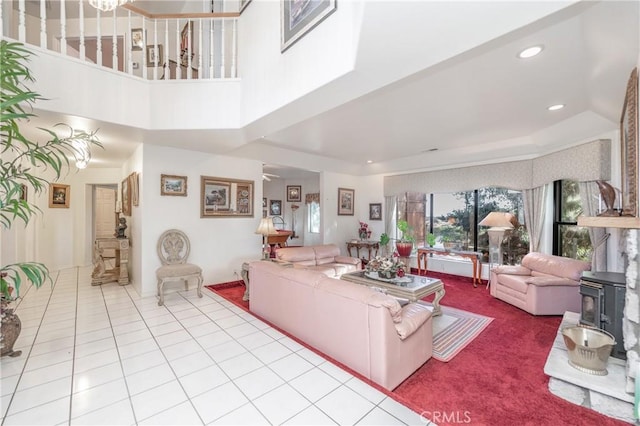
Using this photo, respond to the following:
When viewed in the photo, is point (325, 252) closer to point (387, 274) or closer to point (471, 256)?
point (387, 274)

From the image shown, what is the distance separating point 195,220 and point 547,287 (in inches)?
222

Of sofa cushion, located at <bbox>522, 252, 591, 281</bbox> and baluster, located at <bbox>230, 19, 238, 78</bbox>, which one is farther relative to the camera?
sofa cushion, located at <bbox>522, 252, 591, 281</bbox>

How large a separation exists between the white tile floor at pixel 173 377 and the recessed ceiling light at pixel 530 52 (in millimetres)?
2934

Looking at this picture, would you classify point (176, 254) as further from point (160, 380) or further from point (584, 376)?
point (584, 376)

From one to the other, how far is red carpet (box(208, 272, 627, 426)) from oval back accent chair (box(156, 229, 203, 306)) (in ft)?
11.2

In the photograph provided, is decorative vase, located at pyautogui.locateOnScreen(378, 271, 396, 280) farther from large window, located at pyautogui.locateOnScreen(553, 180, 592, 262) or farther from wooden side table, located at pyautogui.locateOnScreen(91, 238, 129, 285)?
wooden side table, located at pyautogui.locateOnScreen(91, 238, 129, 285)

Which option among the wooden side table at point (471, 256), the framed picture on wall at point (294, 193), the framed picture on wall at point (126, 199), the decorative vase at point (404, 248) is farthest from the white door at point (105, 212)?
the wooden side table at point (471, 256)

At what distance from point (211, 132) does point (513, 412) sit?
431 centimetres

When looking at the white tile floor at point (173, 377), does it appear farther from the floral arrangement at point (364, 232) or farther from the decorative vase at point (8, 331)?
the floral arrangement at point (364, 232)

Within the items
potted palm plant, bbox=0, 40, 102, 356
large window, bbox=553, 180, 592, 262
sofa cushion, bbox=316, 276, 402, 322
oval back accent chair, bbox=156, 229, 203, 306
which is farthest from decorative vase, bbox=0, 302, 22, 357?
large window, bbox=553, 180, 592, 262

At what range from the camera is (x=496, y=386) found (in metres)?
2.21

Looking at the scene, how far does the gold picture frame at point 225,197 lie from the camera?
496 centimetres

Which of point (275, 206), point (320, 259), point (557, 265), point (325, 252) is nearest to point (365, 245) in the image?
point (325, 252)

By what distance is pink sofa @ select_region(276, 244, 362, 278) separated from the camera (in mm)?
4949
